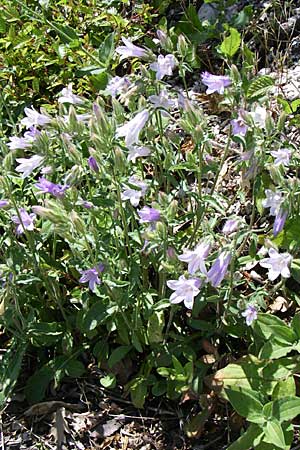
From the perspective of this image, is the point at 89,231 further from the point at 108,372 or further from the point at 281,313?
the point at 281,313

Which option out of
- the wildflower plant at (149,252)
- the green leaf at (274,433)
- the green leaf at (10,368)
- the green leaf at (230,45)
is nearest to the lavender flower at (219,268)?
the wildflower plant at (149,252)

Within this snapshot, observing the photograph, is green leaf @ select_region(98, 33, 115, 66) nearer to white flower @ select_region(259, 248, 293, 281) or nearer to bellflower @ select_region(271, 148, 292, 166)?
bellflower @ select_region(271, 148, 292, 166)

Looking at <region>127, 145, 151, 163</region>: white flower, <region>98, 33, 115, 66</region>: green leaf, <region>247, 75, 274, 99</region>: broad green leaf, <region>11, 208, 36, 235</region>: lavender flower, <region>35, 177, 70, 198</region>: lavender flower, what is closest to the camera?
<region>35, 177, 70, 198</region>: lavender flower

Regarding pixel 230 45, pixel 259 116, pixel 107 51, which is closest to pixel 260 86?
pixel 230 45

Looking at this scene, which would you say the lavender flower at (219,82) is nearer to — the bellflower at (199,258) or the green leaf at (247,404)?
the bellflower at (199,258)

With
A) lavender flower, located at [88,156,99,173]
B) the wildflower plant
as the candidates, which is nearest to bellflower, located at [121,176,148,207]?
the wildflower plant

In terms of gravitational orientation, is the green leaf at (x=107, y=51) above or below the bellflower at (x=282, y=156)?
above

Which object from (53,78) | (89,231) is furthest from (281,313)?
(53,78)
